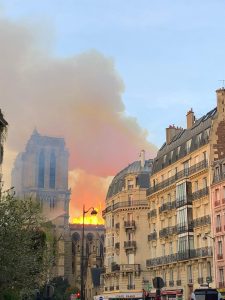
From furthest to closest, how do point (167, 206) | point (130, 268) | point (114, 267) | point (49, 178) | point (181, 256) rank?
point (49, 178) → point (114, 267) → point (130, 268) → point (167, 206) → point (181, 256)

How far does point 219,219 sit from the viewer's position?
201 feet

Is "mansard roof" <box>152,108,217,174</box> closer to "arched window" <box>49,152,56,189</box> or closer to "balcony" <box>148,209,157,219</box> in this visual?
"balcony" <box>148,209,157,219</box>

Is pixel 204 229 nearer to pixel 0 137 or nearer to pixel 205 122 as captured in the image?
pixel 205 122

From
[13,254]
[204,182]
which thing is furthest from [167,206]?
[13,254]

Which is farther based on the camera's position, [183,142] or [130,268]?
[130,268]

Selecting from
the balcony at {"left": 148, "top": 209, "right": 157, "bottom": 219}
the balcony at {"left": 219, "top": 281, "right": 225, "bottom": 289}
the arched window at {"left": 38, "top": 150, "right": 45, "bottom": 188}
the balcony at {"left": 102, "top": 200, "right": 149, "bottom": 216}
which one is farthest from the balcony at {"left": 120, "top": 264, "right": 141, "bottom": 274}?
the arched window at {"left": 38, "top": 150, "right": 45, "bottom": 188}

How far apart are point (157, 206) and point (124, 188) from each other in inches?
562

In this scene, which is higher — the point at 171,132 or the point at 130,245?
the point at 171,132

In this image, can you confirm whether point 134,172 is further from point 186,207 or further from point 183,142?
point 186,207

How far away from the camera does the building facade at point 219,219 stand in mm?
59375

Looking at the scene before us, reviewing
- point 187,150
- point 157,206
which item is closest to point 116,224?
point 157,206

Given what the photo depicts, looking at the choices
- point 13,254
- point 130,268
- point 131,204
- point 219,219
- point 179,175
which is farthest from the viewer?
point 131,204

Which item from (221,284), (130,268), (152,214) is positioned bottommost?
(221,284)

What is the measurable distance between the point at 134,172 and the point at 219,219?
3079cm
